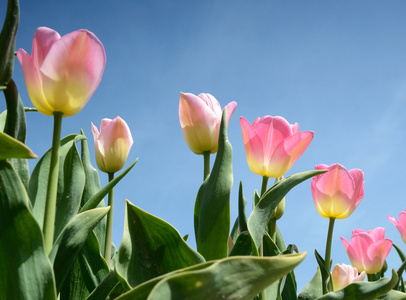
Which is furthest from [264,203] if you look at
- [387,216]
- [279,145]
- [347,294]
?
[387,216]

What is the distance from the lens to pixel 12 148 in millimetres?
658

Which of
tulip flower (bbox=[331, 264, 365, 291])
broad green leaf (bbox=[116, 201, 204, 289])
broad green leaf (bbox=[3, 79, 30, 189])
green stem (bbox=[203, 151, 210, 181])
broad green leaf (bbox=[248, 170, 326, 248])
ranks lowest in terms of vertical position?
tulip flower (bbox=[331, 264, 365, 291])

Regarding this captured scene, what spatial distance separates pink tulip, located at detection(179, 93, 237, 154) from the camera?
1175 millimetres

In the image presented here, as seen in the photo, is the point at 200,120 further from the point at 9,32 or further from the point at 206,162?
the point at 9,32

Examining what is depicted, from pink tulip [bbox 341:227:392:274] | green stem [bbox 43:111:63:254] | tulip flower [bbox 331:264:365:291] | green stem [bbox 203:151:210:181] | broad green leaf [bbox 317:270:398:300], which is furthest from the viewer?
pink tulip [bbox 341:227:392:274]

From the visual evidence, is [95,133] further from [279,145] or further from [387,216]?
[387,216]

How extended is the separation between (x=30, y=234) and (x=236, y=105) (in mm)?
614

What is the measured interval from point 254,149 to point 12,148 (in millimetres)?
664

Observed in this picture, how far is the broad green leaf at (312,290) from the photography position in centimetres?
135

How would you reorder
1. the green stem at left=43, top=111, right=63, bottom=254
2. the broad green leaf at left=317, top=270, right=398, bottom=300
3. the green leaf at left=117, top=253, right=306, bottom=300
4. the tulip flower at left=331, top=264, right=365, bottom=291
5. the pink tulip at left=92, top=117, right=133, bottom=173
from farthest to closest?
1. the tulip flower at left=331, top=264, right=365, bottom=291
2. the pink tulip at left=92, top=117, right=133, bottom=173
3. the broad green leaf at left=317, top=270, right=398, bottom=300
4. the green stem at left=43, top=111, right=63, bottom=254
5. the green leaf at left=117, top=253, right=306, bottom=300

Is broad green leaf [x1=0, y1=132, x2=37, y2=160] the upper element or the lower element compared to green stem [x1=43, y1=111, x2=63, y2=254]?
upper

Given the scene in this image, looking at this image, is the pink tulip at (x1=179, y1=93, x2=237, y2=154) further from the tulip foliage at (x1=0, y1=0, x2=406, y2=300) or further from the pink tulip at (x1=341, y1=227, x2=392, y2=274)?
the pink tulip at (x1=341, y1=227, x2=392, y2=274)

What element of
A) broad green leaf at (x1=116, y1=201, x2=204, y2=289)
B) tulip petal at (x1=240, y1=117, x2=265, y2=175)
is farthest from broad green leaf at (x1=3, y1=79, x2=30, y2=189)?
tulip petal at (x1=240, y1=117, x2=265, y2=175)

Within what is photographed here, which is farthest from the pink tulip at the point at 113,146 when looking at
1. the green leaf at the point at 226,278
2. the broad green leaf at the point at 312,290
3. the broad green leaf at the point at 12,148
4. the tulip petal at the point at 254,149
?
the green leaf at the point at 226,278
